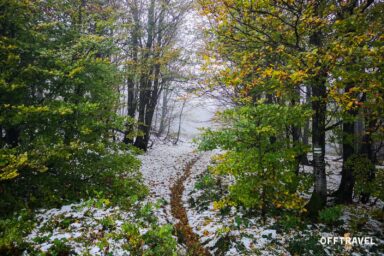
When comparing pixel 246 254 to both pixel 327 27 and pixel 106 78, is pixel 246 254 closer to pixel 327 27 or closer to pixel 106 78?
pixel 327 27

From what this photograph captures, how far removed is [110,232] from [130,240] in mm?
1190

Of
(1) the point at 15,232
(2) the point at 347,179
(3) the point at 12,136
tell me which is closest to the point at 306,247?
(2) the point at 347,179

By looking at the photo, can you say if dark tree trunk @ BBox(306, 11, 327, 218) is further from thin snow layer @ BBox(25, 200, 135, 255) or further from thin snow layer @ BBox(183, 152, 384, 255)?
thin snow layer @ BBox(25, 200, 135, 255)

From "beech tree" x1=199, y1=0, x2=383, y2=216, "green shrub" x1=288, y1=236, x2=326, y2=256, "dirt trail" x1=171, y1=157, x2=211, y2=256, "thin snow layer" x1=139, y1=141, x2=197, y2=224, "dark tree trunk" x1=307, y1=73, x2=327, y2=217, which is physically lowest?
"dirt trail" x1=171, y1=157, x2=211, y2=256

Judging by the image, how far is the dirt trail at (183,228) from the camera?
6918mm

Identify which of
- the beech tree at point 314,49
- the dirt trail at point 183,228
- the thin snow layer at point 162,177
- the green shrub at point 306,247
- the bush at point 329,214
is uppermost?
the beech tree at point 314,49

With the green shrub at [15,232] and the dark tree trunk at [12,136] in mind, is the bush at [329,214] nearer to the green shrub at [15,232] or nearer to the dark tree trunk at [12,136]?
the green shrub at [15,232]

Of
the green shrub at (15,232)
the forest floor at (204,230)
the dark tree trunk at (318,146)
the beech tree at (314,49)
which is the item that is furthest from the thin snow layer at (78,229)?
the dark tree trunk at (318,146)

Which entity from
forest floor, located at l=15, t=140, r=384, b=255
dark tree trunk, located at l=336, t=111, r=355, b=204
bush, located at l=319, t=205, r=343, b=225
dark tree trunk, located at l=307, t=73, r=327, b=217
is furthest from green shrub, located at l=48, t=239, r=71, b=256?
dark tree trunk, located at l=336, t=111, r=355, b=204

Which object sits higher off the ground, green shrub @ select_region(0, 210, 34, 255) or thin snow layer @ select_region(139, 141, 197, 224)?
green shrub @ select_region(0, 210, 34, 255)

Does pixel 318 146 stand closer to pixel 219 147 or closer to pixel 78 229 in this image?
pixel 219 147

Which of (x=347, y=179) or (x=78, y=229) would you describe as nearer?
(x=78, y=229)

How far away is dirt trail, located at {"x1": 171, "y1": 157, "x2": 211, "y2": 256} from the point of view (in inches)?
272

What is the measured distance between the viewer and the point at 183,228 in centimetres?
812
